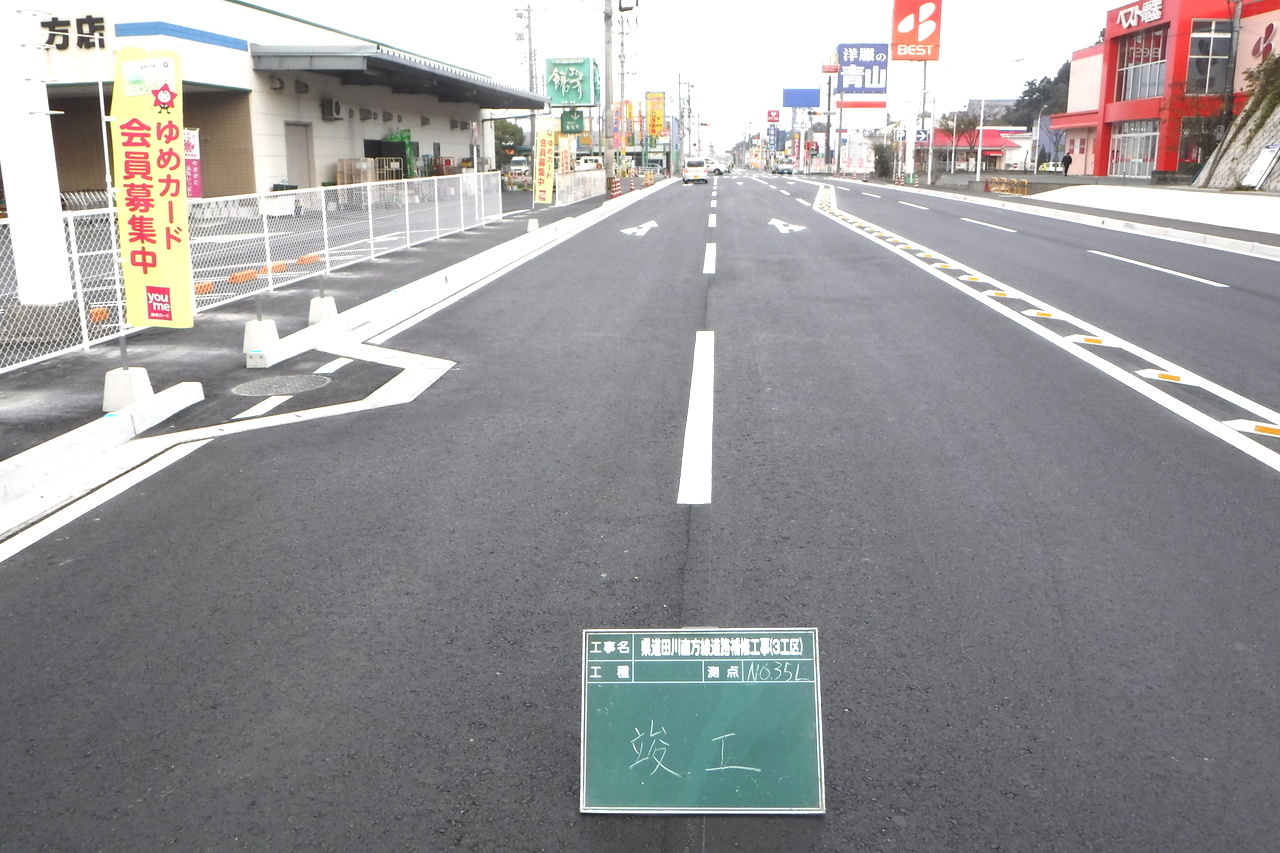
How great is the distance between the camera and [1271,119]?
37.8 metres

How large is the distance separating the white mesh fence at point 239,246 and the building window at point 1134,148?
51.3 metres

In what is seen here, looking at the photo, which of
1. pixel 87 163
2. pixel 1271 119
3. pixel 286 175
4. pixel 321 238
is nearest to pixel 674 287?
pixel 321 238

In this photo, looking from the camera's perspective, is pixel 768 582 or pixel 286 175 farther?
pixel 286 175

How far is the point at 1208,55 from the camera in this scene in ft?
184

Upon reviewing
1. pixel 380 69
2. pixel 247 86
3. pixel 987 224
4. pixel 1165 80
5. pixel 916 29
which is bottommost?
pixel 987 224

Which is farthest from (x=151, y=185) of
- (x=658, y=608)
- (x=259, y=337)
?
(x=658, y=608)

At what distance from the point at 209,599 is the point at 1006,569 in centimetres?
357

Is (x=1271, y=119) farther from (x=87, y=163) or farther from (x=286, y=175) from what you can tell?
(x=87, y=163)

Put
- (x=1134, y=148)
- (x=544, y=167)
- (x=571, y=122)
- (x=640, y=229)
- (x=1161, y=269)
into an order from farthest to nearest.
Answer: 1. (x=571, y=122)
2. (x=1134, y=148)
3. (x=544, y=167)
4. (x=640, y=229)
5. (x=1161, y=269)

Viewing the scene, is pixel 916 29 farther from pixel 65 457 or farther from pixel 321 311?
pixel 65 457

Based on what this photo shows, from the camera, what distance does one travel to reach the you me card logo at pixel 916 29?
158 feet

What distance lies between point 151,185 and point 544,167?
86.1ft

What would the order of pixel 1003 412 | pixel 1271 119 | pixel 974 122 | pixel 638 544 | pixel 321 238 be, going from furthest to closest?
pixel 974 122 < pixel 1271 119 < pixel 321 238 < pixel 1003 412 < pixel 638 544

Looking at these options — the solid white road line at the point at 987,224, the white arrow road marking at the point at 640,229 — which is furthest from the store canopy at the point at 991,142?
the white arrow road marking at the point at 640,229
